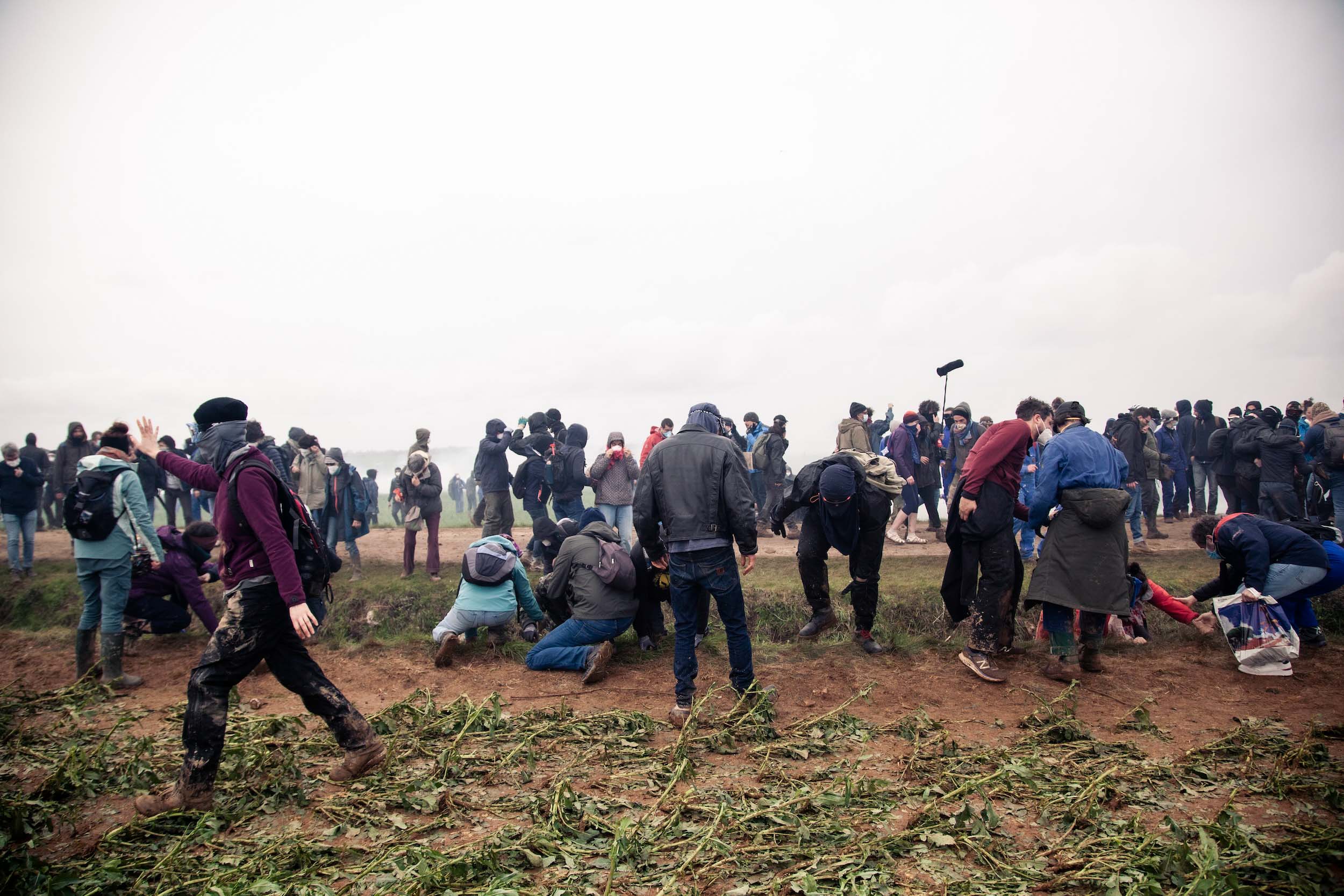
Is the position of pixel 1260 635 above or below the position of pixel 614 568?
below

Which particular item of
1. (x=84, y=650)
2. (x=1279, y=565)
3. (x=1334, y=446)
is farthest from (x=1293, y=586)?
(x=84, y=650)

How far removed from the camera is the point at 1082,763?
428 centimetres

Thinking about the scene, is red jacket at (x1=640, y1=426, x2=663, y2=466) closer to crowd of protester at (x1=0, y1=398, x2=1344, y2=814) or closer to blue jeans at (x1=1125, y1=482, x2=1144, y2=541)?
crowd of protester at (x1=0, y1=398, x2=1344, y2=814)

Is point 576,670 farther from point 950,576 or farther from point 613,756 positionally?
point 950,576

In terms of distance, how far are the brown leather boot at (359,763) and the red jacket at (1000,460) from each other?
15.6 feet

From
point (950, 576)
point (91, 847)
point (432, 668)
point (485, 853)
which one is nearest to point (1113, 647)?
point (950, 576)

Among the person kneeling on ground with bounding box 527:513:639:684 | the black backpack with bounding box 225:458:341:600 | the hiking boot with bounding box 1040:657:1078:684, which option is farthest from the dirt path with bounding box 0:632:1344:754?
the black backpack with bounding box 225:458:341:600

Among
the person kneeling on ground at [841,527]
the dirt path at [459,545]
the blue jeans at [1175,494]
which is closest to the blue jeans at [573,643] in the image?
the person kneeling on ground at [841,527]

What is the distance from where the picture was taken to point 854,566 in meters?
6.64

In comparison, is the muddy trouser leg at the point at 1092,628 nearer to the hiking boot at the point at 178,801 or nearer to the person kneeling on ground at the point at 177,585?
the hiking boot at the point at 178,801

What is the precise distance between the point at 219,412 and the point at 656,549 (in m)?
3.05

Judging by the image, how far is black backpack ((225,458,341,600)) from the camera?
13.2 ft

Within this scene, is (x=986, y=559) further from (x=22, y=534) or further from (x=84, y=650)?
(x=22, y=534)

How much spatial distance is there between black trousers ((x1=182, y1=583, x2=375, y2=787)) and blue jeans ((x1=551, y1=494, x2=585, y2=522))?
20.3 feet
